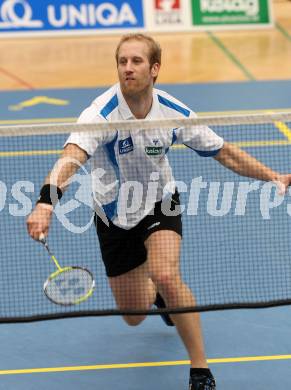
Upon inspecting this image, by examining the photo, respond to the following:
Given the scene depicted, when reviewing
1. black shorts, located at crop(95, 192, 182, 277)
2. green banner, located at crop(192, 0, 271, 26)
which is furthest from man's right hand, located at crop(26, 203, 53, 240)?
green banner, located at crop(192, 0, 271, 26)

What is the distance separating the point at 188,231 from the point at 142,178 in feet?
7.01

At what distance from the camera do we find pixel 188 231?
25.1 ft

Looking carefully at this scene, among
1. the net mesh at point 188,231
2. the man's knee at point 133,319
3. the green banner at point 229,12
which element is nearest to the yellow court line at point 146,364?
the man's knee at point 133,319

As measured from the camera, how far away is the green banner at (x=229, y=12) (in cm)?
1488

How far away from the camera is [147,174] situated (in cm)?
559

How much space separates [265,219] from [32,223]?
11.5 ft

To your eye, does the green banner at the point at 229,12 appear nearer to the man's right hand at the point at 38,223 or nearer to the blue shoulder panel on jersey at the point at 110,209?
the blue shoulder panel on jersey at the point at 110,209

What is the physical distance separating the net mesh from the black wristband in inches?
14.6

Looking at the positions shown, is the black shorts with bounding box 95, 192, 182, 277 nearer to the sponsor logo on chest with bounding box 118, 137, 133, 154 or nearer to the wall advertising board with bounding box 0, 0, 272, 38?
the sponsor logo on chest with bounding box 118, 137, 133, 154

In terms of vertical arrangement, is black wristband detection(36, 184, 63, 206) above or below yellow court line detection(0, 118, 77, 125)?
above

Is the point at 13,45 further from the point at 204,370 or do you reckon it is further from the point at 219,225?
the point at 204,370

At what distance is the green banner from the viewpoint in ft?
48.8

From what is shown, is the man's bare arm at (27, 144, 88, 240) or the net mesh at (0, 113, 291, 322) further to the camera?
the net mesh at (0, 113, 291, 322)

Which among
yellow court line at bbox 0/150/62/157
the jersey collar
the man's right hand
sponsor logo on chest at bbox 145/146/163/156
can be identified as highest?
the jersey collar
